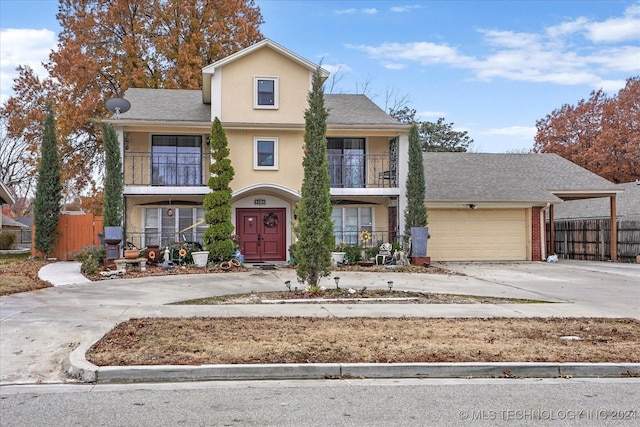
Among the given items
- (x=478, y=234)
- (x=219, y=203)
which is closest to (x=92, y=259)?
(x=219, y=203)

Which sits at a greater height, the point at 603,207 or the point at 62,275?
the point at 603,207

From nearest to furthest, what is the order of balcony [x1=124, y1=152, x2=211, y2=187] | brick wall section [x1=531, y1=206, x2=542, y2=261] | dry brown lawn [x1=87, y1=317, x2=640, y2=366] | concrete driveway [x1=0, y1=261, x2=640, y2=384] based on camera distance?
dry brown lawn [x1=87, y1=317, x2=640, y2=366] → concrete driveway [x1=0, y1=261, x2=640, y2=384] → balcony [x1=124, y1=152, x2=211, y2=187] → brick wall section [x1=531, y1=206, x2=542, y2=261]

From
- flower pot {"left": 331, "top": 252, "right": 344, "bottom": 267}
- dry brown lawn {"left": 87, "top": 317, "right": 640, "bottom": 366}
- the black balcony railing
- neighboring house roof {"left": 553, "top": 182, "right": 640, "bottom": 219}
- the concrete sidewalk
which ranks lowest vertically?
dry brown lawn {"left": 87, "top": 317, "right": 640, "bottom": 366}

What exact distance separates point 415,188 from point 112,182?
34.5 feet

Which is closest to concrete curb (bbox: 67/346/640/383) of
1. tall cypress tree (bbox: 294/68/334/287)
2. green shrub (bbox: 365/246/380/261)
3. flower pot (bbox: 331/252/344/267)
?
tall cypress tree (bbox: 294/68/334/287)

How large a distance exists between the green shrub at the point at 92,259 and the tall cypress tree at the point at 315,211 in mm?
7227

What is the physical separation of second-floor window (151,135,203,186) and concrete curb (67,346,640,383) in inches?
594

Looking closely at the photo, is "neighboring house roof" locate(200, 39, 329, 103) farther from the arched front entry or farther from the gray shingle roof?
the arched front entry

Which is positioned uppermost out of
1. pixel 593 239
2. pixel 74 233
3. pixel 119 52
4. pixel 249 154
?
pixel 119 52

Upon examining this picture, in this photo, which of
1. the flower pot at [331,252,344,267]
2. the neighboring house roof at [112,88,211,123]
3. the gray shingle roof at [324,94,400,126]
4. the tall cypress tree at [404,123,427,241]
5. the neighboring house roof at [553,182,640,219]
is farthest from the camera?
the neighboring house roof at [553,182,640,219]

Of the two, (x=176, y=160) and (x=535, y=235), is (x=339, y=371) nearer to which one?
(x=176, y=160)

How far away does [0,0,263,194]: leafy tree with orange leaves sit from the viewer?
28.9 metres

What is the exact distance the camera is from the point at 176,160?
21.6m

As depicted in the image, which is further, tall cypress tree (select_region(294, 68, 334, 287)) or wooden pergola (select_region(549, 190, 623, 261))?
wooden pergola (select_region(549, 190, 623, 261))
